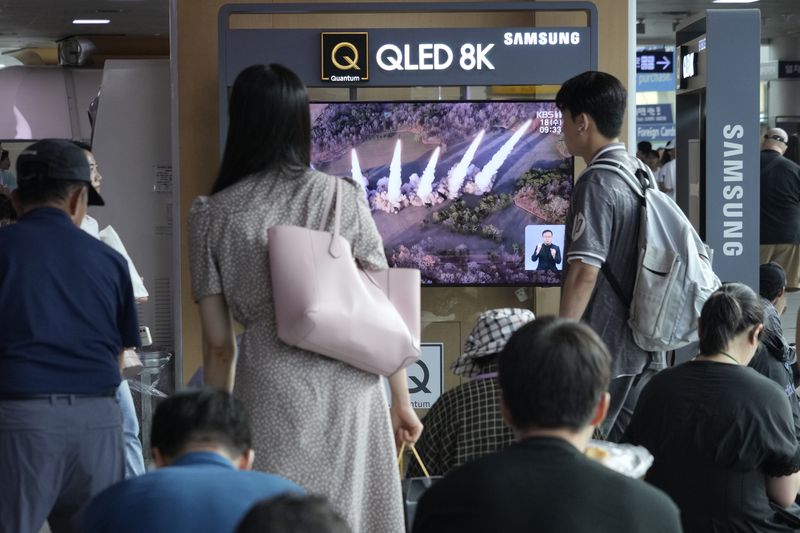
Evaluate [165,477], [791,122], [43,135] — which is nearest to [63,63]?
[43,135]

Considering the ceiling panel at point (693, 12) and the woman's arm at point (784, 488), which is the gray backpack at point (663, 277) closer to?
the woman's arm at point (784, 488)

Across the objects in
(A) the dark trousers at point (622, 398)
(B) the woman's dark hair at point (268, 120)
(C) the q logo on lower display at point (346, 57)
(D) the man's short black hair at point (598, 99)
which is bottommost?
(A) the dark trousers at point (622, 398)

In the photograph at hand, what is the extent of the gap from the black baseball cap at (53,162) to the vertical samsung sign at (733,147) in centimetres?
410

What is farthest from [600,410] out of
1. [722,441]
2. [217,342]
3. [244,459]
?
[722,441]

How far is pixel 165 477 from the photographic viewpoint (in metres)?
2.19

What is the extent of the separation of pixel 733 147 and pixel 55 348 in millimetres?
4365

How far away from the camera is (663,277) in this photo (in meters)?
4.23

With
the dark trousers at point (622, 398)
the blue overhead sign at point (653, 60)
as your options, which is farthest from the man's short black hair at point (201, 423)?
the blue overhead sign at point (653, 60)

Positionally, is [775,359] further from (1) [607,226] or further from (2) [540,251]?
(2) [540,251]

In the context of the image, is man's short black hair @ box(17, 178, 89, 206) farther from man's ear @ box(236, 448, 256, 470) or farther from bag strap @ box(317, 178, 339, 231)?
man's ear @ box(236, 448, 256, 470)

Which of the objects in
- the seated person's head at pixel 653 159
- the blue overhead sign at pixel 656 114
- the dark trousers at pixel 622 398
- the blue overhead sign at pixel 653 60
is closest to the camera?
the dark trousers at pixel 622 398

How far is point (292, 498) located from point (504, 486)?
578 mm

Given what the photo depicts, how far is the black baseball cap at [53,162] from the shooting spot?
348 cm

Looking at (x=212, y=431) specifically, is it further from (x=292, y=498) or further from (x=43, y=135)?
(x=43, y=135)
